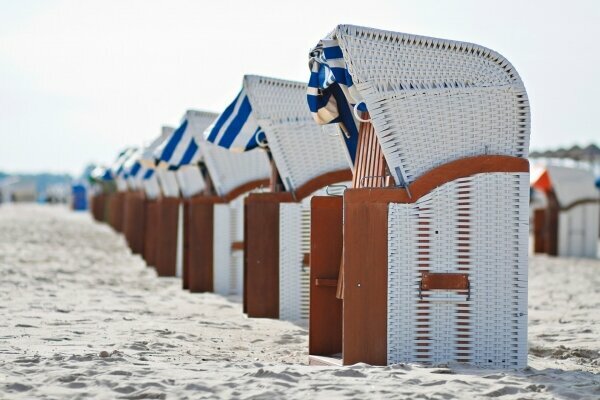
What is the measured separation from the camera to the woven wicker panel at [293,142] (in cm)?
916

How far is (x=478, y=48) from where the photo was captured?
A: 19.7ft

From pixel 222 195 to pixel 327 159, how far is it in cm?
270

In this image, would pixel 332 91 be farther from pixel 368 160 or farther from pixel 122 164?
pixel 122 164

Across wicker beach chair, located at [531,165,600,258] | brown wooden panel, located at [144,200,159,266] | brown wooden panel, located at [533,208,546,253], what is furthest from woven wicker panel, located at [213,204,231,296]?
brown wooden panel, located at [533,208,546,253]

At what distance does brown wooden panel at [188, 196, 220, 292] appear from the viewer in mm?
11516

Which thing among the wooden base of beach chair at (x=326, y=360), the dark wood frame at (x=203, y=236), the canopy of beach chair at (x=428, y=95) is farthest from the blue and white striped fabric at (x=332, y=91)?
the dark wood frame at (x=203, y=236)

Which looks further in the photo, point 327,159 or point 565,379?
point 327,159

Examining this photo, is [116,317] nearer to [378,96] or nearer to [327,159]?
[327,159]

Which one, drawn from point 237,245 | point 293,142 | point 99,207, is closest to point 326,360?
point 293,142

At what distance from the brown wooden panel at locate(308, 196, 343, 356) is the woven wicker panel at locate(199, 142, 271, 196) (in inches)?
189

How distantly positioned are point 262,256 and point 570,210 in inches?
501

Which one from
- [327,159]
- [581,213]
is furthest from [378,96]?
[581,213]

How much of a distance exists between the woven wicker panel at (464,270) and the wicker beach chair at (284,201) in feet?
10.1

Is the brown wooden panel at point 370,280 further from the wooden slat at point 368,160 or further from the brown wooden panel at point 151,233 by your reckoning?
the brown wooden panel at point 151,233
